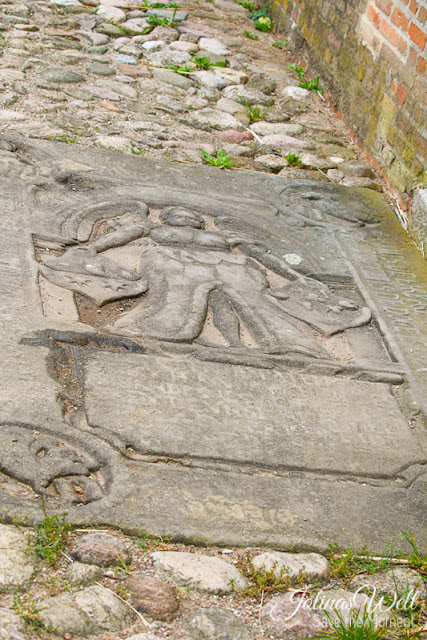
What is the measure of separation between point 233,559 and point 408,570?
19.6 inches

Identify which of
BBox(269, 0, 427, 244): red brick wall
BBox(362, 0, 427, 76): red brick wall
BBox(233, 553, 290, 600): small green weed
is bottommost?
BBox(233, 553, 290, 600): small green weed

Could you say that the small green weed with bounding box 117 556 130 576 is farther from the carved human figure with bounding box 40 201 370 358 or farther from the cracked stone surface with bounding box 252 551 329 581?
the carved human figure with bounding box 40 201 370 358

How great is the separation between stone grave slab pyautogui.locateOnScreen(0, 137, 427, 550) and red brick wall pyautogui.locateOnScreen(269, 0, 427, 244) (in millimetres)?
874

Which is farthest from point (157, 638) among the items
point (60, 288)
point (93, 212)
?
point (93, 212)

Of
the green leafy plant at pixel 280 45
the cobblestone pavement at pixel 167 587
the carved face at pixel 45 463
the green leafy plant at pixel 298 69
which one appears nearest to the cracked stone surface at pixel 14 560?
the cobblestone pavement at pixel 167 587

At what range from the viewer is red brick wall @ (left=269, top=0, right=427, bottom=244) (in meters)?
4.60

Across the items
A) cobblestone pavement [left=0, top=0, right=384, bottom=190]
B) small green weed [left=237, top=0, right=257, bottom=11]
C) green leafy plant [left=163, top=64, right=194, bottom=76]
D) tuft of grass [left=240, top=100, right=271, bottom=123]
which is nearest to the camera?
cobblestone pavement [left=0, top=0, right=384, bottom=190]

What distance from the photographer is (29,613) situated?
63.9 inches

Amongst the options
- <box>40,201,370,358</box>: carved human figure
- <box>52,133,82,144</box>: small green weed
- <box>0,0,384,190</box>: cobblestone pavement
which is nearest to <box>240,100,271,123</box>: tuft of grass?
<box>0,0,384,190</box>: cobblestone pavement

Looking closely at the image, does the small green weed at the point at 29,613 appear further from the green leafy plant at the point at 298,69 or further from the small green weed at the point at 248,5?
the small green weed at the point at 248,5

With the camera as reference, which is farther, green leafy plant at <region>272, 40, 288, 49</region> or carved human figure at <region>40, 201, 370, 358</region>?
green leafy plant at <region>272, 40, 288, 49</region>

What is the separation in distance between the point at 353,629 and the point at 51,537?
786mm

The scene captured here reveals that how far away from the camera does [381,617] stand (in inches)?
71.7

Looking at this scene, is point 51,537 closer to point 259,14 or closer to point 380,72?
point 380,72
